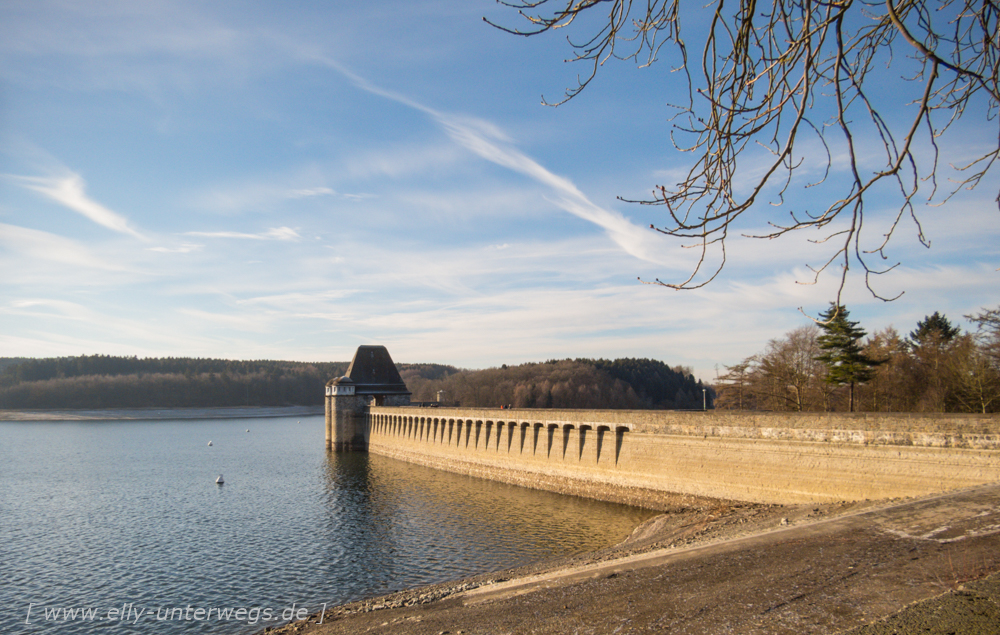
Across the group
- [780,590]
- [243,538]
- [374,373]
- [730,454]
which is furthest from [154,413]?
[780,590]

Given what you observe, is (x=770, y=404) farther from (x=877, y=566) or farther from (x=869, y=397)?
(x=877, y=566)

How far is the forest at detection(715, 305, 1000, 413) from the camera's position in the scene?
28531mm

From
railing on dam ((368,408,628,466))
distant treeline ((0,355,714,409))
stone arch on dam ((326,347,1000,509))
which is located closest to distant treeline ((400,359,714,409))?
distant treeline ((0,355,714,409))

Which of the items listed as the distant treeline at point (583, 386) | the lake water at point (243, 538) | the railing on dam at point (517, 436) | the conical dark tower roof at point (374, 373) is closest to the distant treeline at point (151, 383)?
the distant treeline at point (583, 386)

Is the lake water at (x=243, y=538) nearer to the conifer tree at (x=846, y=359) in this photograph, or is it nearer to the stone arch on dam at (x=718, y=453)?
the stone arch on dam at (x=718, y=453)

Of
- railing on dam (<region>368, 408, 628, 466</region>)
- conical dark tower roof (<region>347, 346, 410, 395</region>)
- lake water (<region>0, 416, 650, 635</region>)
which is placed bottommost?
lake water (<region>0, 416, 650, 635</region>)

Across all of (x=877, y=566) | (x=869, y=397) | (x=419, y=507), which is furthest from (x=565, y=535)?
(x=869, y=397)

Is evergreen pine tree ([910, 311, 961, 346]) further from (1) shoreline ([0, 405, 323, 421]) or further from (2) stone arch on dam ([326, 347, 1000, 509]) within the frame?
(1) shoreline ([0, 405, 323, 421])

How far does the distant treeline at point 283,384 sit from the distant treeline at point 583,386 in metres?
0.16

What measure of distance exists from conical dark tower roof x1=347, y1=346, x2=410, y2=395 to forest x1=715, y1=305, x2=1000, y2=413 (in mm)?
34973

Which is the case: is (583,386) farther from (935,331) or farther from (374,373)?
(935,331)

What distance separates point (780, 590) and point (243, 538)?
20.4m

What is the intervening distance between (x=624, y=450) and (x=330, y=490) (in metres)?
18.0

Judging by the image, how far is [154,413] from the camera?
119812mm
